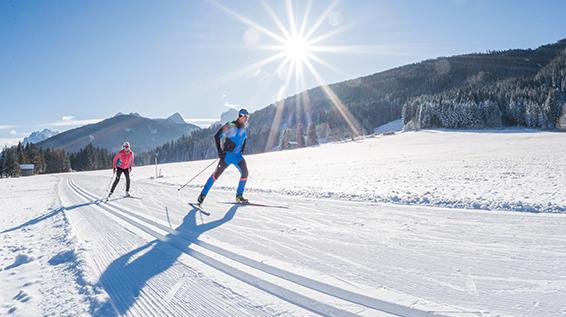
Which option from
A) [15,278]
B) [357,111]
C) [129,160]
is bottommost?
[15,278]

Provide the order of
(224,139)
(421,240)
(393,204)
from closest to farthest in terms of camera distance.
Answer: (421,240)
(393,204)
(224,139)

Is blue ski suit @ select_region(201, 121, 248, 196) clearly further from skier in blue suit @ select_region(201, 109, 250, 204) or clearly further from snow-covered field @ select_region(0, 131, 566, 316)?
snow-covered field @ select_region(0, 131, 566, 316)

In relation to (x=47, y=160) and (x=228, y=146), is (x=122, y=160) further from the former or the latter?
(x=47, y=160)

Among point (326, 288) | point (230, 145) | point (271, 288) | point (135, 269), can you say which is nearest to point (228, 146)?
point (230, 145)

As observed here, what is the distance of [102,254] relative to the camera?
3566 millimetres

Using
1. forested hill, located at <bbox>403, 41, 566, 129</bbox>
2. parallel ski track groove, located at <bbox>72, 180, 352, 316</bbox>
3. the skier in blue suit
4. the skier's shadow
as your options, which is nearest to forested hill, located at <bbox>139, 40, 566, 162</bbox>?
forested hill, located at <bbox>403, 41, 566, 129</bbox>

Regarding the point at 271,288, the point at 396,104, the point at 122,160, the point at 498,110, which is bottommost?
the point at 271,288

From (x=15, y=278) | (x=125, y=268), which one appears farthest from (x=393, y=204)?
(x=15, y=278)

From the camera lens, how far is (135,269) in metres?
2.99

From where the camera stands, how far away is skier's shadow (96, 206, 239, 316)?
2.33m

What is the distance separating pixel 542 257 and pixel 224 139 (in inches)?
227

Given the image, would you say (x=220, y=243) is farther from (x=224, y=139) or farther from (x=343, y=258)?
(x=224, y=139)

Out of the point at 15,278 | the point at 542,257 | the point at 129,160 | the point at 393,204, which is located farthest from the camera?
the point at 129,160

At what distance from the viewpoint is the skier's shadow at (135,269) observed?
2.33 meters
